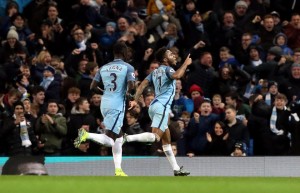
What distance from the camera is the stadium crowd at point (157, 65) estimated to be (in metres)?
21.0

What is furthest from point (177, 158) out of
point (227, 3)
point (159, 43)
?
point (227, 3)

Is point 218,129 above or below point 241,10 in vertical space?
below

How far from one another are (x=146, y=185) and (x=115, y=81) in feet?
11.3

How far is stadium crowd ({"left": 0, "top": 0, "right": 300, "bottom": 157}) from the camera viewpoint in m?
21.0

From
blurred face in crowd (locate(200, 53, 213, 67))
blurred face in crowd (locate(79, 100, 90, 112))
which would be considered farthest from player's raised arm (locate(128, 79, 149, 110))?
blurred face in crowd (locate(200, 53, 213, 67))

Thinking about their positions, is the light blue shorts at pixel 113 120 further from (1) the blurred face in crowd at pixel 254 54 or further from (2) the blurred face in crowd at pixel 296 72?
(1) the blurred face in crowd at pixel 254 54

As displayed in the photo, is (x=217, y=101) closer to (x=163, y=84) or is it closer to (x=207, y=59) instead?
(x=207, y=59)

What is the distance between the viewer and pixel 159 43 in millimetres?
25031

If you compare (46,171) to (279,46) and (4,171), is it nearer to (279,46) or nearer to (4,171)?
(4,171)

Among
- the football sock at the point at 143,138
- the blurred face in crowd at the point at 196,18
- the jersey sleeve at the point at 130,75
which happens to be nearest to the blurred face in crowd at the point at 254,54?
the blurred face in crowd at the point at 196,18

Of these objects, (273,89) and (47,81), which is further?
(47,81)

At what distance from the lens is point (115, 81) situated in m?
18.3

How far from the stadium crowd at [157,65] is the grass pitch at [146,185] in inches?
159

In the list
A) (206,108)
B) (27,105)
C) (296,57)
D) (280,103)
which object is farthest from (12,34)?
(280,103)
